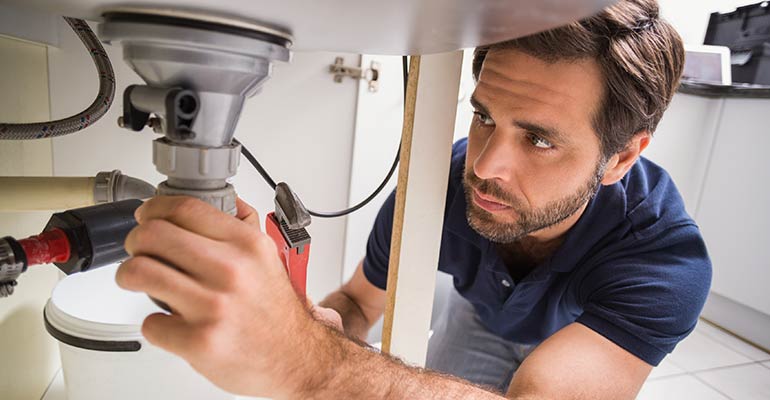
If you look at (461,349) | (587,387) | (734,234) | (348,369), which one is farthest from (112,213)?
(734,234)

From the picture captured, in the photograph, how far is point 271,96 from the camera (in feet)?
3.08

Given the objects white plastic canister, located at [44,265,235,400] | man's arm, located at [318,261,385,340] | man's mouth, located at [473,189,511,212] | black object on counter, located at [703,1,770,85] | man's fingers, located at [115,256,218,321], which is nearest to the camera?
man's fingers, located at [115,256,218,321]

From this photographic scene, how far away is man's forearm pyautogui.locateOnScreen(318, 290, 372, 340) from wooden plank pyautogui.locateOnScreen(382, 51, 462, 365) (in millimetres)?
348

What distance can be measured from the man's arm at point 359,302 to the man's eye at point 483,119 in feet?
1.27

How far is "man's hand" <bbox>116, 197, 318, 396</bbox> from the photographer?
233mm

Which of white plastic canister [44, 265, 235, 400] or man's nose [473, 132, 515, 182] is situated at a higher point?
man's nose [473, 132, 515, 182]

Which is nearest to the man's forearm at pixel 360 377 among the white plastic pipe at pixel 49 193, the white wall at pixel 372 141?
the white plastic pipe at pixel 49 193

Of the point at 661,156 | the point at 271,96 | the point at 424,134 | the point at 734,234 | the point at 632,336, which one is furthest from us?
the point at 661,156

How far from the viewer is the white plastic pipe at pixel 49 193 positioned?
0.38m

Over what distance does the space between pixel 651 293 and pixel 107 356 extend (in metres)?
0.71

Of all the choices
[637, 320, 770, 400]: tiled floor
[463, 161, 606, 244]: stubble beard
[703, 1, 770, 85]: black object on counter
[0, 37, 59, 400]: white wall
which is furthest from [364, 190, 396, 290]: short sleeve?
[703, 1, 770, 85]: black object on counter

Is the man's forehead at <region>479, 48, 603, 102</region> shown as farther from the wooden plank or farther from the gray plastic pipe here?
the gray plastic pipe

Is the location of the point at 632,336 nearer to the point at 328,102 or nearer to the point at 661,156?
the point at 328,102

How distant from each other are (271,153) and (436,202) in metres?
0.56
